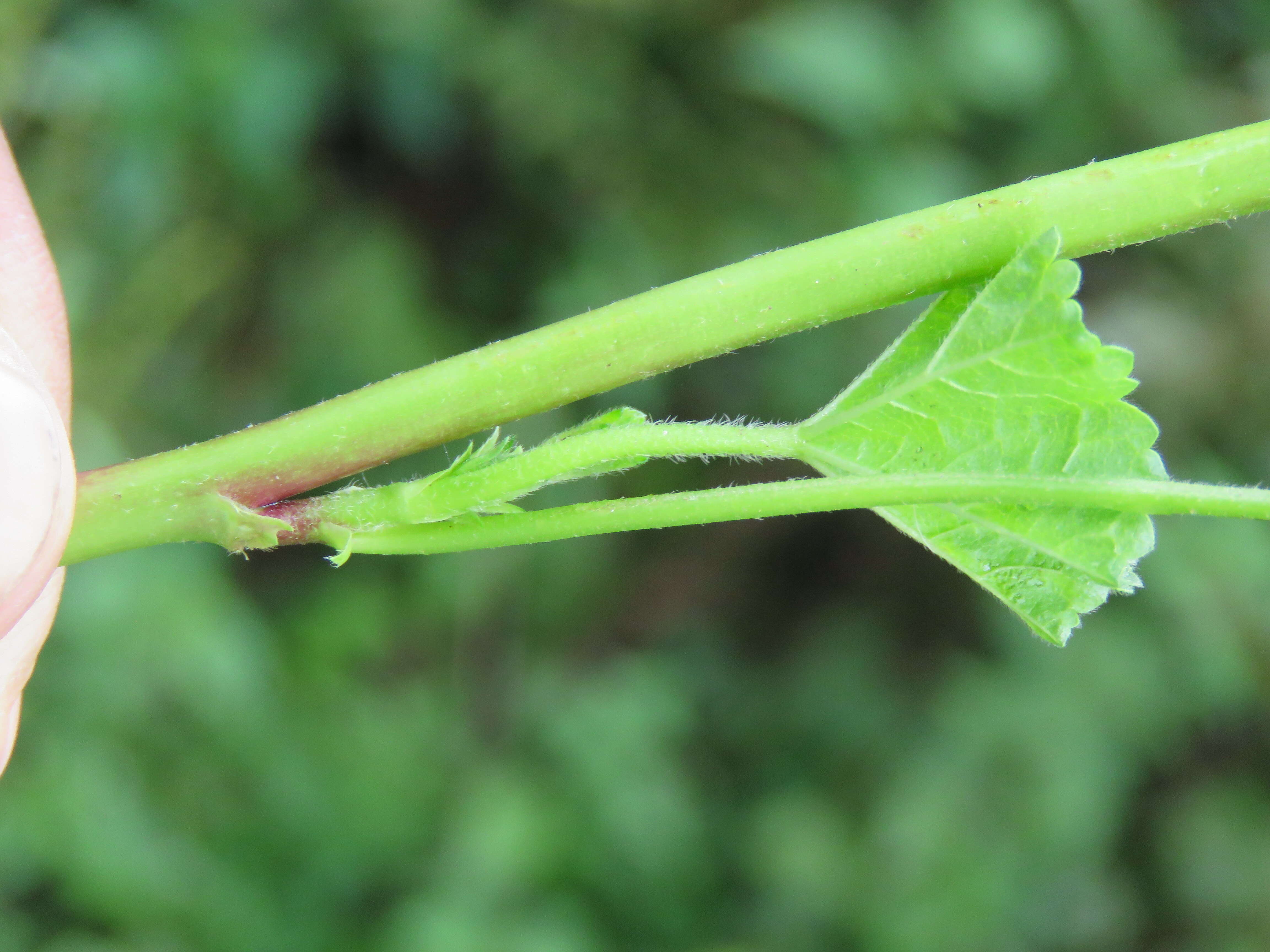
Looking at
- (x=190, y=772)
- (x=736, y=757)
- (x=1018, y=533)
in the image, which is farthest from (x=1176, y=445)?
(x=190, y=772)

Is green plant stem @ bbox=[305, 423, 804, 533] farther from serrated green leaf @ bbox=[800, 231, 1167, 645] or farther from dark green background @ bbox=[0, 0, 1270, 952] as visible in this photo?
dark green background @ bbox=[0, 0, 1270, 952]

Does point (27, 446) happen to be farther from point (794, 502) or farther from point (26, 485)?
point (794, 502)

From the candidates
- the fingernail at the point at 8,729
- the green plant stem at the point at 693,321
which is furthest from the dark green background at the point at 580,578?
the green plant stem at the point at 693,321

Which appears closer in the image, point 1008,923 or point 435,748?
point 1008,923

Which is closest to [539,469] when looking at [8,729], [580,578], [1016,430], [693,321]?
[693,321]

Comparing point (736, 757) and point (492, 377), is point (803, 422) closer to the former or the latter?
point (492, 377)

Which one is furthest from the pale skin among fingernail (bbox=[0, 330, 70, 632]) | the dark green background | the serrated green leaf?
the dark green background
